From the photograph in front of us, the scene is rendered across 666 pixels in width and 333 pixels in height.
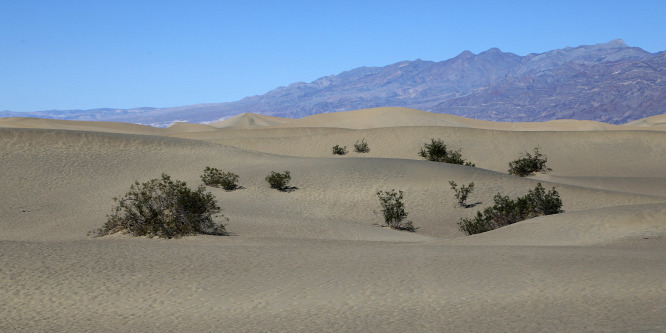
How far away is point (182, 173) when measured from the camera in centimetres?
2780

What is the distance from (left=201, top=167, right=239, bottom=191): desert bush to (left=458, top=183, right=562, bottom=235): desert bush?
9.15 m

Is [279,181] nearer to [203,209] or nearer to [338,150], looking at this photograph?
[203,209]

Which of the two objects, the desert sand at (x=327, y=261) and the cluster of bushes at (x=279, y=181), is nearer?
the desert sand at (x=327, y=261)

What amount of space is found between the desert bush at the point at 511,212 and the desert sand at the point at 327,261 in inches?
56.7

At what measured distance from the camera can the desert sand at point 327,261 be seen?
7926mm

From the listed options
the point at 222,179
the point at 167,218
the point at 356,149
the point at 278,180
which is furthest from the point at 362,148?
the point at 167,218

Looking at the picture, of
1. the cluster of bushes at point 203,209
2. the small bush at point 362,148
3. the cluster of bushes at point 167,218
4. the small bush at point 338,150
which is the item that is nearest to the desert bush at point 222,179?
the cluster of bushes at point 203,209

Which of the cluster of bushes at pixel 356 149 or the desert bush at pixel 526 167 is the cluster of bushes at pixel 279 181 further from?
the cluster of bushes at pixel 356 149

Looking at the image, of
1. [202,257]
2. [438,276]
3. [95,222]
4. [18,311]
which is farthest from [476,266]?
[95,222]

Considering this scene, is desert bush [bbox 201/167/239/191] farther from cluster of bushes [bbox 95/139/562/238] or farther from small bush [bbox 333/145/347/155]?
small bush [bbox 333/145/347/155]

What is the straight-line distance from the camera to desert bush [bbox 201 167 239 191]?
2475cm

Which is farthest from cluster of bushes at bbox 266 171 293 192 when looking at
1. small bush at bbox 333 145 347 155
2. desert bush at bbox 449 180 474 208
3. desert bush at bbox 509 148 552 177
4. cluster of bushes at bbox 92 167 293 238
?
small bush at bbox 333 145 347 155

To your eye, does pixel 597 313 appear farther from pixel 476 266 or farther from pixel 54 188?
pixel 54 188

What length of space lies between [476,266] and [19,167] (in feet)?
72.0
